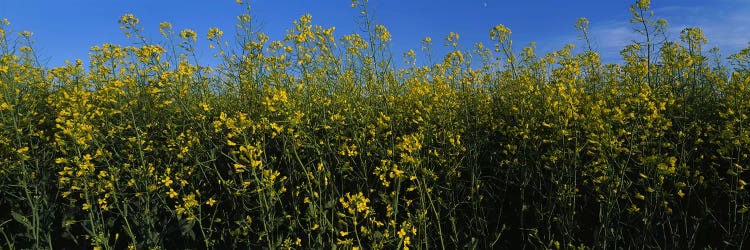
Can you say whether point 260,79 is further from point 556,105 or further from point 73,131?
point 556,105

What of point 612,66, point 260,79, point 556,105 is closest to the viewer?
point 556,105

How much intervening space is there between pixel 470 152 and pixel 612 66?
2738mm

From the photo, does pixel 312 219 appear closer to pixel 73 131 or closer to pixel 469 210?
pixel 469 210

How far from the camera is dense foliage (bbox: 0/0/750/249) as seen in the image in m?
2.67

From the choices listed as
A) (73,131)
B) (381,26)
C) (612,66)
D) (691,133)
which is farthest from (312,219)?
(612,66)

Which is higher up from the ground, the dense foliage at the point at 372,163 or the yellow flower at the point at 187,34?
the yellow flower at the point at 187,34

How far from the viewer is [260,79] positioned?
368cm

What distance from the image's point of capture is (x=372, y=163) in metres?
3.06

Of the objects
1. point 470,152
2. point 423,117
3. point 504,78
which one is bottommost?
point 470,152

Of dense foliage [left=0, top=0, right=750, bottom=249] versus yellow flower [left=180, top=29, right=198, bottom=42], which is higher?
yellow flower [left=180, top=29, right=198, bottom=42]

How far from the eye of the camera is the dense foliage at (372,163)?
2.67 m

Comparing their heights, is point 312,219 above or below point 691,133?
below

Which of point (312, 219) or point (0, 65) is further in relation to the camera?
point (0, 65)

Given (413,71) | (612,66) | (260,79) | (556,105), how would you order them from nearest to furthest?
1. (556,105)
2. (260,79)
3. (612,66)
4. (413,71)
